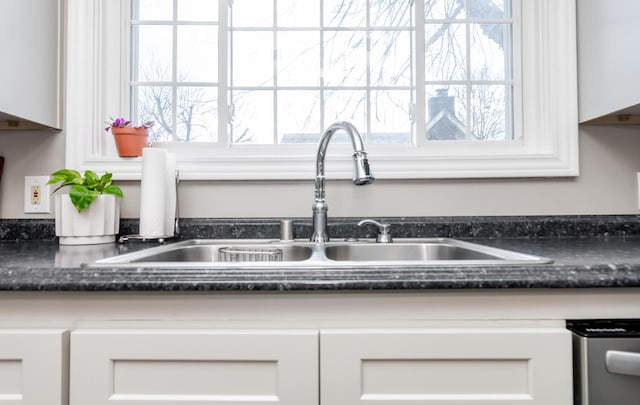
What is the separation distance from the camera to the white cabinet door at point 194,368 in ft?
2.35

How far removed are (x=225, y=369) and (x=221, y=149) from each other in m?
0.97

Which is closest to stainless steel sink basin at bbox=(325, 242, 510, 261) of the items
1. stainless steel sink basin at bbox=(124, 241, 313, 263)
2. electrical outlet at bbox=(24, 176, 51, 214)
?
stainless steel sink basin at bbox=(124, 241, 313, 263)

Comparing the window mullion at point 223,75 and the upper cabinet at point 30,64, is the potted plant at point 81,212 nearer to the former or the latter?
the upper cabinet at point 30,64

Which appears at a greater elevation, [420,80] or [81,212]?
[420,80]

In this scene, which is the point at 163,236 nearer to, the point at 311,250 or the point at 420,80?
the point at 311,250

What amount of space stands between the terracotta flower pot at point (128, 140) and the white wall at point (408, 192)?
11cm

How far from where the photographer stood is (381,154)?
147 cm

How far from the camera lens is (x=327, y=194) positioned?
55.9 inches

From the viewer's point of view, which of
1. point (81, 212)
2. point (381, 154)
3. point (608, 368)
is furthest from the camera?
point (381, 154)

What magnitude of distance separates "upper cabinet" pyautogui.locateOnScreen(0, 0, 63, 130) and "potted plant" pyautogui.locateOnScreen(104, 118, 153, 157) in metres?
0.20

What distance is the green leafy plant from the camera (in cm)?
117

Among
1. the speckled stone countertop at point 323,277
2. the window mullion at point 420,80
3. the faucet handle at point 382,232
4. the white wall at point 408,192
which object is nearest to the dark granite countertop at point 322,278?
the speckled stone countertop at point 323,277

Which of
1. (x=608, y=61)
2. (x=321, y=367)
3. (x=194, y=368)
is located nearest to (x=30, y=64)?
(x=194, y=368)

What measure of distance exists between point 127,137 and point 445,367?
4.01 ft
